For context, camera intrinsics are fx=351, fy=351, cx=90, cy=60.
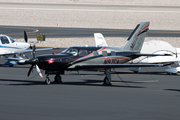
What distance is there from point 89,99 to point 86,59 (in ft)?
19.4

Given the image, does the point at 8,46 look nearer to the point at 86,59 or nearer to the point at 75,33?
the point at 86,59

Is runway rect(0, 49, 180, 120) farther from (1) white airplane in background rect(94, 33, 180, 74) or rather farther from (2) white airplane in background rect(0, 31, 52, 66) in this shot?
(2) white airplane in background rect(0, 31, 52, 66)

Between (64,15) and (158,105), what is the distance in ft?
232

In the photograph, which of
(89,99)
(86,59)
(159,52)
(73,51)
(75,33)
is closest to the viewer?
(89,99)

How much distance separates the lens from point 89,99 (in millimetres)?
15672

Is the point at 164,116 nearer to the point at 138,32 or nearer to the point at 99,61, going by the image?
the point at 99,61

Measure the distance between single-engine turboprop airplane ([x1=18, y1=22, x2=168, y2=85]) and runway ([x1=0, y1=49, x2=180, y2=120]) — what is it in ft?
3.24

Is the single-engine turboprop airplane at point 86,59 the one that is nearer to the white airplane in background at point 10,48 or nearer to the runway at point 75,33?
the white airplane in background at point 10,48

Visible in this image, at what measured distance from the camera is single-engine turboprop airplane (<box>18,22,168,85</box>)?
19953mm

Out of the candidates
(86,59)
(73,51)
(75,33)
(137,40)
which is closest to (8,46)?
(73,51)

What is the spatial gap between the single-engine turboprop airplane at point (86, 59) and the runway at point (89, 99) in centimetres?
99

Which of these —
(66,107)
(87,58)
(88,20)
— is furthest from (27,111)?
(88,20)

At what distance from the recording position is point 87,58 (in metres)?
21.3

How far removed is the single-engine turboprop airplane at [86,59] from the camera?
20.0m
